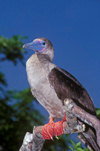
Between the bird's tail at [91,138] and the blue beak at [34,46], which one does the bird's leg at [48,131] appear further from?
the blue beak at [34,46]

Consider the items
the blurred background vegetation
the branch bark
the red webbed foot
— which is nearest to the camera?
the branch bark

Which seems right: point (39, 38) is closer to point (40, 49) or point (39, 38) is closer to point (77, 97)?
point (40, 49)

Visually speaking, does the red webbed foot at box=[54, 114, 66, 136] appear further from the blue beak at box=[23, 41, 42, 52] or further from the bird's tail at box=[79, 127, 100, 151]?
the blue beak at box=[23, 41, 42, 52]

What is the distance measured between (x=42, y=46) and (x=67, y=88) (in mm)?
476

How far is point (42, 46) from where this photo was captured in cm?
248

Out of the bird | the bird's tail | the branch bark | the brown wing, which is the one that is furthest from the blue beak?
the bird's tail

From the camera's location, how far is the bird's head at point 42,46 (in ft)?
8.04

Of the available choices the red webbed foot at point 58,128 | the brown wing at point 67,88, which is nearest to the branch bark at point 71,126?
the red webbed foot at point 58,128

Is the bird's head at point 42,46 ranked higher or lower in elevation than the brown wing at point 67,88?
higher

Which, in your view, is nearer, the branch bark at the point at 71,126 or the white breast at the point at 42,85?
the branch bark at the point at 71,126

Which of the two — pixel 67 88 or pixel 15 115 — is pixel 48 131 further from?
pixel 15 115

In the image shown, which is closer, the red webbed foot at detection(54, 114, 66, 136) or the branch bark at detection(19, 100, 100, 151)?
the branch bark at detection(19, 100, 100, 151)

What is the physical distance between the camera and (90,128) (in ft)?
7.45

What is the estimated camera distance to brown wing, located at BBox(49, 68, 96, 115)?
2.27 m
